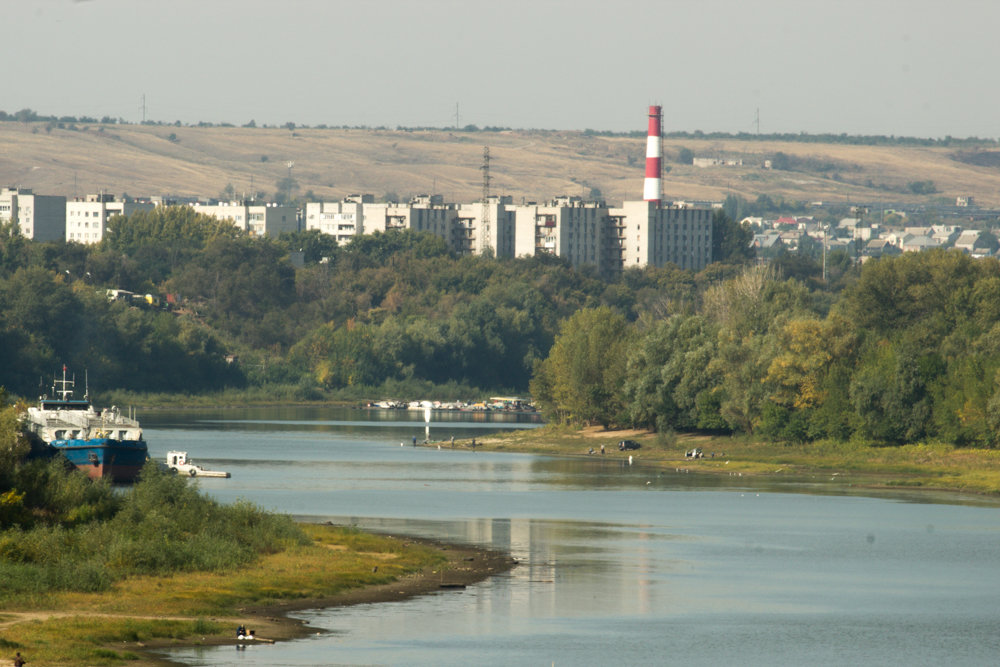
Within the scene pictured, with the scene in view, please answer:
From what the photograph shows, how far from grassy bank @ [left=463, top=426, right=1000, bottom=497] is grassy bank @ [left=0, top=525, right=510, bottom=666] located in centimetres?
4288

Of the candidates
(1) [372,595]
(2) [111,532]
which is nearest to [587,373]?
(1) [372,595]

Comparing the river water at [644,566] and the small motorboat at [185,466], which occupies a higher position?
the small motorboat at [185,466]

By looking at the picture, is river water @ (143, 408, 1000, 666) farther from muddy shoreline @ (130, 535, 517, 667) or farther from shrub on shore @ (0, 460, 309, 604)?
shrub on shore @ (0, 460, 309, 604)

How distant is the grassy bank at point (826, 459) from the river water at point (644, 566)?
392 cm

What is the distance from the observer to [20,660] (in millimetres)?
32750

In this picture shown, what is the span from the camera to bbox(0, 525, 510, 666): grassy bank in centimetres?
3641

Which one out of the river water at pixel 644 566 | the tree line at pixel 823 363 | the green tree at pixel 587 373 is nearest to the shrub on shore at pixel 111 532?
the river water at pixel 644 566

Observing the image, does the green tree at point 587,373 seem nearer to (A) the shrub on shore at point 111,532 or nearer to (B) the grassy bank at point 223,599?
(B) the grassy bank at point 223,599

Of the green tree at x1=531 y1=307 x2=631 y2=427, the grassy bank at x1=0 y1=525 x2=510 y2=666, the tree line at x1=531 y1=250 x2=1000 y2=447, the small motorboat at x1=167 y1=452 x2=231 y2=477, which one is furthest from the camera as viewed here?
the green tree at x1=531 y1=307 x2=631 y2=427

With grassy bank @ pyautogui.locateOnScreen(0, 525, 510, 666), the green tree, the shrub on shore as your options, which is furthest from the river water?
the green tree

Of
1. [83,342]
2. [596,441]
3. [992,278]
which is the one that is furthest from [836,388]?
[83,342]

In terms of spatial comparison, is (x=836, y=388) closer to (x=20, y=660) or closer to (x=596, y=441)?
(x=596, y=441)

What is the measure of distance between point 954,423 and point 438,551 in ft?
166

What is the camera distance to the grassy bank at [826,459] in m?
90.9
